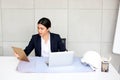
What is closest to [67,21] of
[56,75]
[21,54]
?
[21,54]

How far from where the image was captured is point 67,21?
11.8ft

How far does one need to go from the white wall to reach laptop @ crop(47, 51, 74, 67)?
3.91ft

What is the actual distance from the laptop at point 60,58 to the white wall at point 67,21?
1.19m

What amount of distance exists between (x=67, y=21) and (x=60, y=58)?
4.20 feet

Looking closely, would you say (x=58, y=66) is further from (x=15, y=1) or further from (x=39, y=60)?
(x=15, y=1)

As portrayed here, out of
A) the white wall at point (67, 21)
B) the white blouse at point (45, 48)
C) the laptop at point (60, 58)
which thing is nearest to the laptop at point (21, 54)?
the laptop at point (60, 58)

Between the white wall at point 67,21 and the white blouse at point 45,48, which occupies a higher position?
the white wall at point 67,21

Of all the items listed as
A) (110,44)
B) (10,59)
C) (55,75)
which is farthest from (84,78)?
(110,44)

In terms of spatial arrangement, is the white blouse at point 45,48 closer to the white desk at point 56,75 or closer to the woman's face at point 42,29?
the woman's face at point 42,29

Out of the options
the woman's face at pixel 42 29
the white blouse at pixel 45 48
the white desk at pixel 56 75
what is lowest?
the white desk at pixel 56 75

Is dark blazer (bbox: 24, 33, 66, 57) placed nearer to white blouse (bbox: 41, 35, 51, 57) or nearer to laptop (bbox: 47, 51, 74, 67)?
white blouse (bbox: 41, 35, 51, 57)

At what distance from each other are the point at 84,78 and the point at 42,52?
1.08 m

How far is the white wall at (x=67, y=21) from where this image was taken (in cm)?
355

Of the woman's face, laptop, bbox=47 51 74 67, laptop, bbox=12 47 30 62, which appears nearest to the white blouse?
the woman's face
